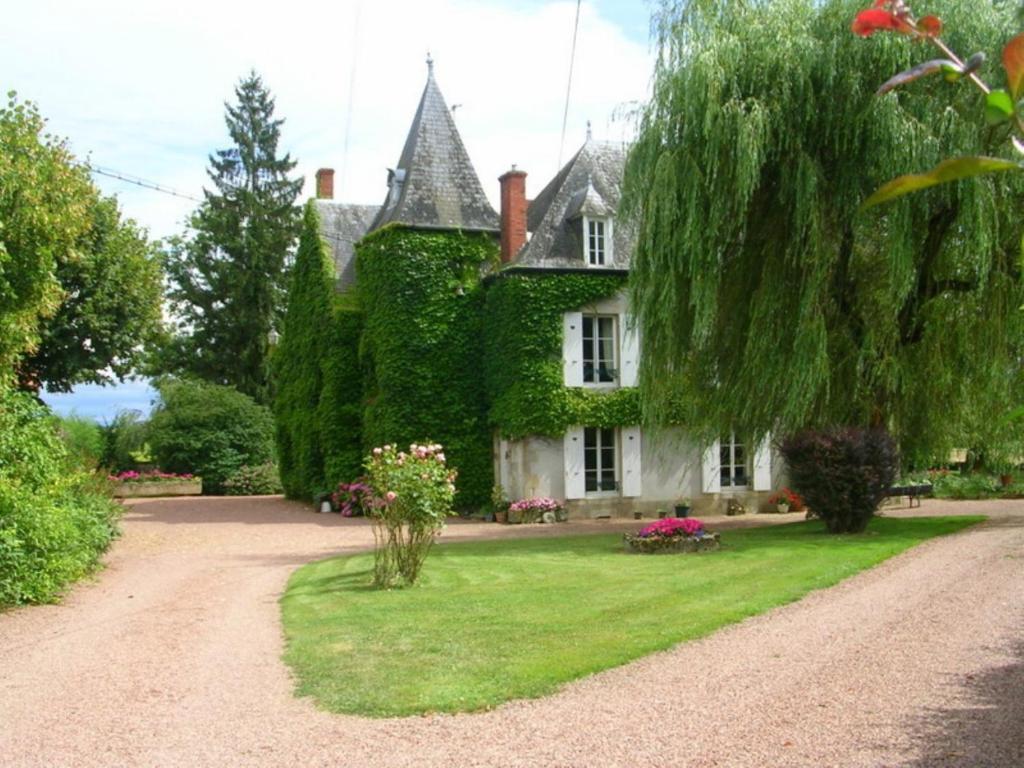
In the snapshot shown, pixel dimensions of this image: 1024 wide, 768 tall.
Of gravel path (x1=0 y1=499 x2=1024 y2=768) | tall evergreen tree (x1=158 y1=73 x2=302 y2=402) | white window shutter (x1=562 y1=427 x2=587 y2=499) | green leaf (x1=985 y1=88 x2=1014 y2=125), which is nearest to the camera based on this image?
green leaf (x1=985 y1=88 x2=1014 y2=125)

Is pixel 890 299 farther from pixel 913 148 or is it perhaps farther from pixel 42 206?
pixel 42 206

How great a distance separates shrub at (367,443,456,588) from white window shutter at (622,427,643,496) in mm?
11044

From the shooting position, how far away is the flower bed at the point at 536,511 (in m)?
21.3

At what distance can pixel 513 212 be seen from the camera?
23.0 m

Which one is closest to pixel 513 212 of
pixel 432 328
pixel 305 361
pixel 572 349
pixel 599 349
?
pixel 432 328

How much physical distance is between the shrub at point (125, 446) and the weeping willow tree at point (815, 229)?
81.5 ft

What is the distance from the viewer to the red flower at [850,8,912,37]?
1581mm

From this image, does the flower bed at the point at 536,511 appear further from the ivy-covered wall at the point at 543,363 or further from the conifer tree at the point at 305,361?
the conifer tree at the point at 305,361

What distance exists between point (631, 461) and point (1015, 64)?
21023 mm

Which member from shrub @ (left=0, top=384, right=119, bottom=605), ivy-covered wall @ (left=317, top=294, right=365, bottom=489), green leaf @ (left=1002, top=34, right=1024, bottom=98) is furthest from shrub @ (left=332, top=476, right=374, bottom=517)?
green leaf @ (left=1002, top=34, right=1024, bottom=98)

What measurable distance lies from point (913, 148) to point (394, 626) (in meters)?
9.77

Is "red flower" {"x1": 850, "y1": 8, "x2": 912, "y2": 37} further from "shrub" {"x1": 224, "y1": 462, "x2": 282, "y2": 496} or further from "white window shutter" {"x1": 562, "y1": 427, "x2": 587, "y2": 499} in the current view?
"shrub" {"x1": 224, "y1": 462, "x2": 282, "y2": 496}

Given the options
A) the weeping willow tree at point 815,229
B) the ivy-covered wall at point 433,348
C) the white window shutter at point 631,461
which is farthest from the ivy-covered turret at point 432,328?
the weeping willow tree at point 815,229

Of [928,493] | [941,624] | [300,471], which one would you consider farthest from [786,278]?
[300,471]
